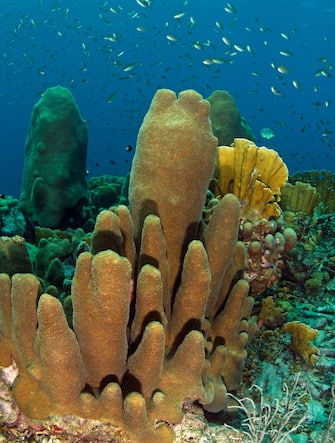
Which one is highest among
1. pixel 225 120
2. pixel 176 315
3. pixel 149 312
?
pixel 225 120

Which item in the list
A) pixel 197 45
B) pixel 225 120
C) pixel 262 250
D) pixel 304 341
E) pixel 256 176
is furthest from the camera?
pixel 197 45

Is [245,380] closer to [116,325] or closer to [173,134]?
[116,325]

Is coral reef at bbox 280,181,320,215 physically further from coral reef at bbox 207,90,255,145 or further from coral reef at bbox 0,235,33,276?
coral reef at bbox 0,235,33,276

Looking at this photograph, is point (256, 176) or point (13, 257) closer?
point (13, 257)

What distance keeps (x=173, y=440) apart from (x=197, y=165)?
1.74 m

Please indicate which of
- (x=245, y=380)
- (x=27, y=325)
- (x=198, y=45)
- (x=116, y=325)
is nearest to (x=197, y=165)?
(x=116, y=325)

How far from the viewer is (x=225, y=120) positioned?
8633 millimetres

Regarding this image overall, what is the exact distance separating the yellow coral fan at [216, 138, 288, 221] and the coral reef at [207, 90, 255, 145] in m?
3.80

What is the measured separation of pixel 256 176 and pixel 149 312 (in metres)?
2.52

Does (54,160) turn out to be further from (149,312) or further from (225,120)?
(149,312)

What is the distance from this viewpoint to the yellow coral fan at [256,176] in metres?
4.62

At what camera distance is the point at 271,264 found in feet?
14.8

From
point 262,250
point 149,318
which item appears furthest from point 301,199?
point 149,318

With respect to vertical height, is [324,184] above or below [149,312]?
below
